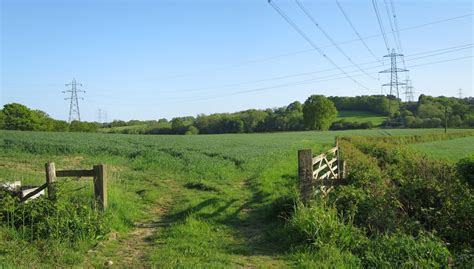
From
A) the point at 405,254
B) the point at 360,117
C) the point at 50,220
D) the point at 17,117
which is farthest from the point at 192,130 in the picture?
the point at 405,254

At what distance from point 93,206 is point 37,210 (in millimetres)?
1281

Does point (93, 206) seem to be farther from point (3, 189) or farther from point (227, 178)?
point (227, 178)

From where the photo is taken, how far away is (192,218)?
9508 millimetres

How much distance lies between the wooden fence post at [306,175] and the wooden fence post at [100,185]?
4430 millimetres

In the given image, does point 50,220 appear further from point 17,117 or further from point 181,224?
point 17,117

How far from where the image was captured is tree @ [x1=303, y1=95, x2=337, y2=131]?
101m

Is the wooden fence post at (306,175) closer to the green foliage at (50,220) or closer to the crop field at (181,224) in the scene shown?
the crop field at (181,224)

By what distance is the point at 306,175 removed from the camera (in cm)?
926

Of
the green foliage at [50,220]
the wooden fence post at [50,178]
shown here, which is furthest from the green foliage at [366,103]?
the green foliage at [50,220]

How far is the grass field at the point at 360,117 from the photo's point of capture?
106 metres

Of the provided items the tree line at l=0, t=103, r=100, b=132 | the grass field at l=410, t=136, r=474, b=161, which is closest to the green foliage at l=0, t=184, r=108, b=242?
the grass field at l=410, t=136, r=474, b=161

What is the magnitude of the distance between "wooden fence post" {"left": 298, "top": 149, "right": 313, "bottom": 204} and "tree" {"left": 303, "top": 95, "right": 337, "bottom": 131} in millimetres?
94067

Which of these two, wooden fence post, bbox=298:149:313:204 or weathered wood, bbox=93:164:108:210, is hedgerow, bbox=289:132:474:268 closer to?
wooden fence post, bbox=298:149:313:204

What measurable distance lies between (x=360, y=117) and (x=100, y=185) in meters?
112
